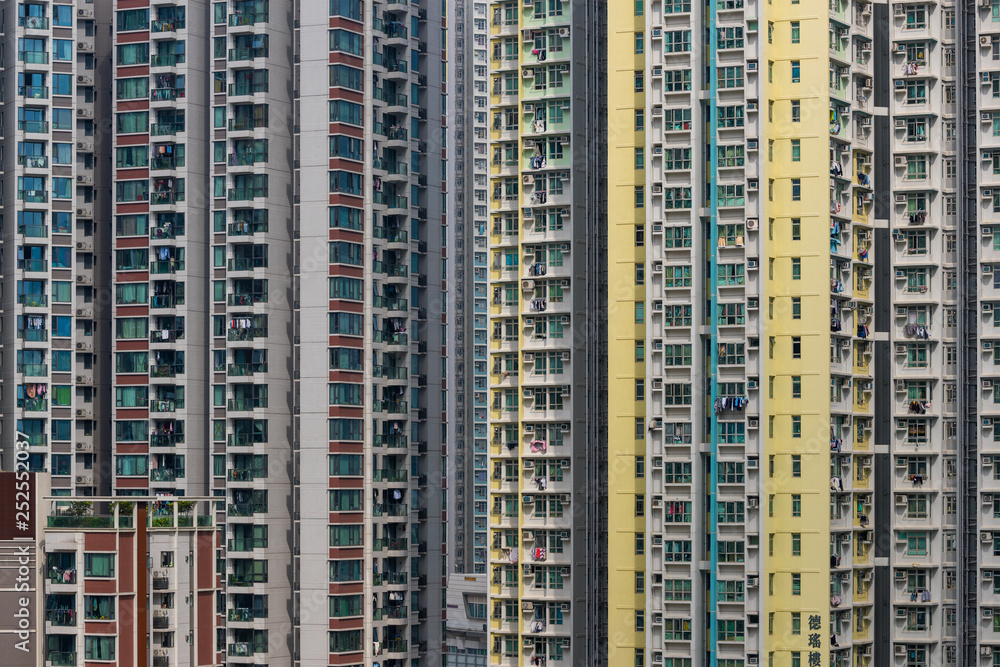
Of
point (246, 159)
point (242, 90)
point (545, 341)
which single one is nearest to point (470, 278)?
point (246, 159)

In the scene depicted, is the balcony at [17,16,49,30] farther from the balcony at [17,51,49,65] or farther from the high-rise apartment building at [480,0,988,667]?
the high-rise apartment building at [480,0,988,667]

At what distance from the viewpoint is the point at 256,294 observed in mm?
101812

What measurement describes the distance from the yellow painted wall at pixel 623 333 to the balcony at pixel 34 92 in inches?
1433

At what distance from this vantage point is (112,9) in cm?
10994

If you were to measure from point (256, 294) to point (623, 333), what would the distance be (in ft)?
77.7

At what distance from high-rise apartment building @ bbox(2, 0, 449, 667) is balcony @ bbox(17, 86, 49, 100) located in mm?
140

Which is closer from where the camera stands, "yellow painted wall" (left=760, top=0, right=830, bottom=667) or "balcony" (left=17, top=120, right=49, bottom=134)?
"yellow painted wall" (left=760, top=0, right=830, bottom=667)

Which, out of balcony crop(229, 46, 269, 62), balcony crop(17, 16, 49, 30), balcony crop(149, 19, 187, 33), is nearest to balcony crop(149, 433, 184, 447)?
balcony crop(229, 46, 269, 62)

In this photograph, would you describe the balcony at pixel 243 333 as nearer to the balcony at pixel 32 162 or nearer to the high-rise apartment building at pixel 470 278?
the balcony at pixel 32 162

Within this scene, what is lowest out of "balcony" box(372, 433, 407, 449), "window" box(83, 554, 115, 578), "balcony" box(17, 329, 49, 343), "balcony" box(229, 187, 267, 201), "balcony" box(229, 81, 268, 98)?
"window" box(83, 554, 115, 578)

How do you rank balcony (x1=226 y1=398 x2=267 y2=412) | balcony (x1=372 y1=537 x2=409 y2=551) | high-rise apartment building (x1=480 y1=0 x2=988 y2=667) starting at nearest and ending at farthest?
high-rise apartment building (x1=480 y1=0 x2=988 y2=667)
balcony (x1=372 y1=537 x2=409 y2=551)
balcony (x1=226 y1=398 x2=267 y2=412)

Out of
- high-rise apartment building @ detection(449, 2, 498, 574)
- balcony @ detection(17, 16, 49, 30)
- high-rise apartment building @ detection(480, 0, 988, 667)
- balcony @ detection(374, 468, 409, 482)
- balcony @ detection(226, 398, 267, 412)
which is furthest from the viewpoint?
high-rise apartment building @ detection(449, 2, 498, 574)

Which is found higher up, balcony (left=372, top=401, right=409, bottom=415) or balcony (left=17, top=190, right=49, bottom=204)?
balcony (left=17, top=190, right=49, bottom=204)

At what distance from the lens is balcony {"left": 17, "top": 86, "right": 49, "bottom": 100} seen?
105m
